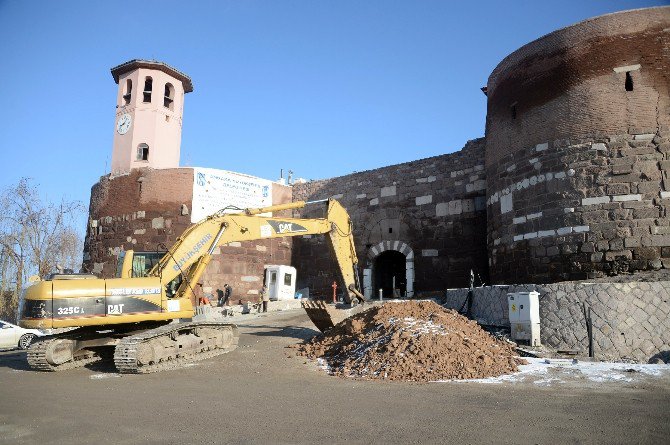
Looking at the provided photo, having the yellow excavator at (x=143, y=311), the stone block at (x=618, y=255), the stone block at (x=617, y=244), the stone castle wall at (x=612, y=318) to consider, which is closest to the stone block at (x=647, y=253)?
the stone block at (x=618, y=255)

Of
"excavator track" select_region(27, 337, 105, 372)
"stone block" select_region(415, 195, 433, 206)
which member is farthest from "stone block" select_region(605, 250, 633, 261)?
"excavator track" select_region(27, 337, 105, 372)

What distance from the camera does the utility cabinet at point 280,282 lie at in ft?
66.7

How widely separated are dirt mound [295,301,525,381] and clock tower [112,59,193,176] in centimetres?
1691

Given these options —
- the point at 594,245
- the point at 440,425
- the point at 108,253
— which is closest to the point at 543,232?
the point at 594,245

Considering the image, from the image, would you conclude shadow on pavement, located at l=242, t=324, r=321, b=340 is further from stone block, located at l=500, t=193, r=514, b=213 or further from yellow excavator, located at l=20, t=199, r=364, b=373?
stone block, located at l=500, t=193, r=514, b=213

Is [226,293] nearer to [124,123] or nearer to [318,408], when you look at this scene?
[124,123]

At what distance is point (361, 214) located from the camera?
66.4ft

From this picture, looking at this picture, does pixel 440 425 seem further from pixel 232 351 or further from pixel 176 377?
pixel 232 351

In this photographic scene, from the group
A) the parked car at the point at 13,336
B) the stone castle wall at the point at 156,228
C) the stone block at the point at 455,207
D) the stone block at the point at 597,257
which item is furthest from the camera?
the stone castle wall at the point at 156,228

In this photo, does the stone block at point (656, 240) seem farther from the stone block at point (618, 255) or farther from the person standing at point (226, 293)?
the person standing at point (226, 293)

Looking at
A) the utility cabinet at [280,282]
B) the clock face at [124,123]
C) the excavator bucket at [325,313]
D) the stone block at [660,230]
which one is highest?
the clock face at [124,123]

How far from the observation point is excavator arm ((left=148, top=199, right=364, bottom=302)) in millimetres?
8836

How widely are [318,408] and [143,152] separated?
21.4 m

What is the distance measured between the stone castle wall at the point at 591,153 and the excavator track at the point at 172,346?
8.20 meters
